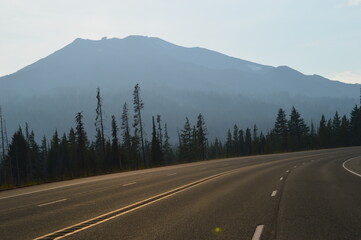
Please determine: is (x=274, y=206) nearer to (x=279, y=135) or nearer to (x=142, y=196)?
(x=142, y=196)

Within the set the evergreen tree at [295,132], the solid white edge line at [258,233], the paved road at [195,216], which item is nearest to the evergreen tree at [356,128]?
the evergreen tree at [295,132]

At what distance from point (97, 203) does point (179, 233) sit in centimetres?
590

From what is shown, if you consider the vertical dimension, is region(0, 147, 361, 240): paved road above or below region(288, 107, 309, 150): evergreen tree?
below

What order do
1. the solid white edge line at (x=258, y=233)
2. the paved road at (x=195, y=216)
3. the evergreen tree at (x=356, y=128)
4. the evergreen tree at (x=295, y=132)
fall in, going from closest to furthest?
the solid white edge line at (x=258, y=233) → the paved road at (x=195, y=216) → the evergreen tree at (x=356, y=128) → the evergreen tree at (x=295, y=132)

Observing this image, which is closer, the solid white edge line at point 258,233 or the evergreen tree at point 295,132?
the solid white edge line at point 258,233

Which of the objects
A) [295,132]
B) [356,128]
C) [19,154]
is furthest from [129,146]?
[356,128]

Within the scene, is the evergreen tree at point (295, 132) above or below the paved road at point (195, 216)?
above

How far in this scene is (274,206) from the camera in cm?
1181

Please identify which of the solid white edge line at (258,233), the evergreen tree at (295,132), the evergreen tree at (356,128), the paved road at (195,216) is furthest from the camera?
the evergreen tree at (295,132)

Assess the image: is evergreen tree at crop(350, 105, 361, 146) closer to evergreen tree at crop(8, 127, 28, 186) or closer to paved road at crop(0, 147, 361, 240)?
evergreen tree at crop(8, 127, 28, 186)

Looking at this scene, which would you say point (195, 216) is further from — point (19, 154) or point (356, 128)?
point (356, 128)

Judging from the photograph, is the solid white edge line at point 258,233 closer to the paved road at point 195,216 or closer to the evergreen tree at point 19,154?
the paved road at point 195,216

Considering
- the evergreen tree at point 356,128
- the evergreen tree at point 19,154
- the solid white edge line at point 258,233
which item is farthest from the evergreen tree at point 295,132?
the solid white edge line at point 258,233

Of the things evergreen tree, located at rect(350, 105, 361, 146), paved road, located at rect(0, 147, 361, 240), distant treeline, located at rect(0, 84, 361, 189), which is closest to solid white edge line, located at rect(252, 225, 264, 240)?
paved road, located at rect(0, 147, 361, 240)
